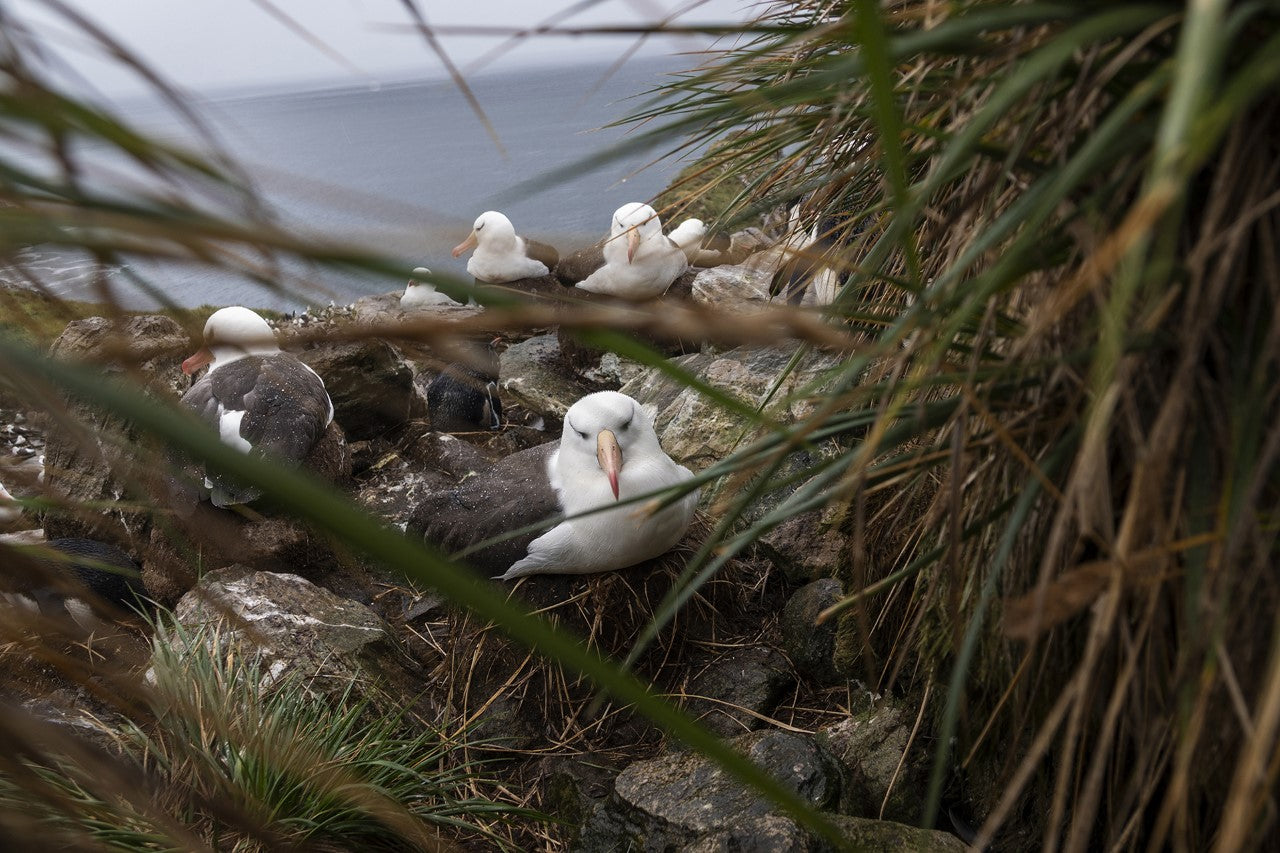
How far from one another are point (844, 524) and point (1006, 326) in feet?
5.00

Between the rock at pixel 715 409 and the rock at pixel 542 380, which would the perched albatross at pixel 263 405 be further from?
the rock at pixel 715 409

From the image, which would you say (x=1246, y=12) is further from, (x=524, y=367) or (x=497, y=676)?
(x=524, y=367)

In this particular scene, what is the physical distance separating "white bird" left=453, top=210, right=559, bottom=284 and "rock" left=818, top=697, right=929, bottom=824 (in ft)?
16.6

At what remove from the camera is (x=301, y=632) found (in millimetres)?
2926

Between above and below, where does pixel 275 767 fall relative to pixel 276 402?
below

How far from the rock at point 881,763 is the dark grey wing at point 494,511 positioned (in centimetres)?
103

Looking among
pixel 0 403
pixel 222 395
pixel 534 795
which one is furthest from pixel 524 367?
pixel 0 403

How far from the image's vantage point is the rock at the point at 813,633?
104 inches

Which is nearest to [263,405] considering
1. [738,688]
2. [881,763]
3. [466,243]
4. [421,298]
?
[466,243]

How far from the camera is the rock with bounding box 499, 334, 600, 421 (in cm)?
547

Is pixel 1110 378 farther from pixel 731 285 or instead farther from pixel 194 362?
pixel 194 362

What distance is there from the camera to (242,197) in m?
0.84

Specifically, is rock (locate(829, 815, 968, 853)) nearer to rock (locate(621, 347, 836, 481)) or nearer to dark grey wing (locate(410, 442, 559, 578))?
dark grey wing (locate(410, 442, 559, 578))

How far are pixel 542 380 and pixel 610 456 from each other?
2913 mm
